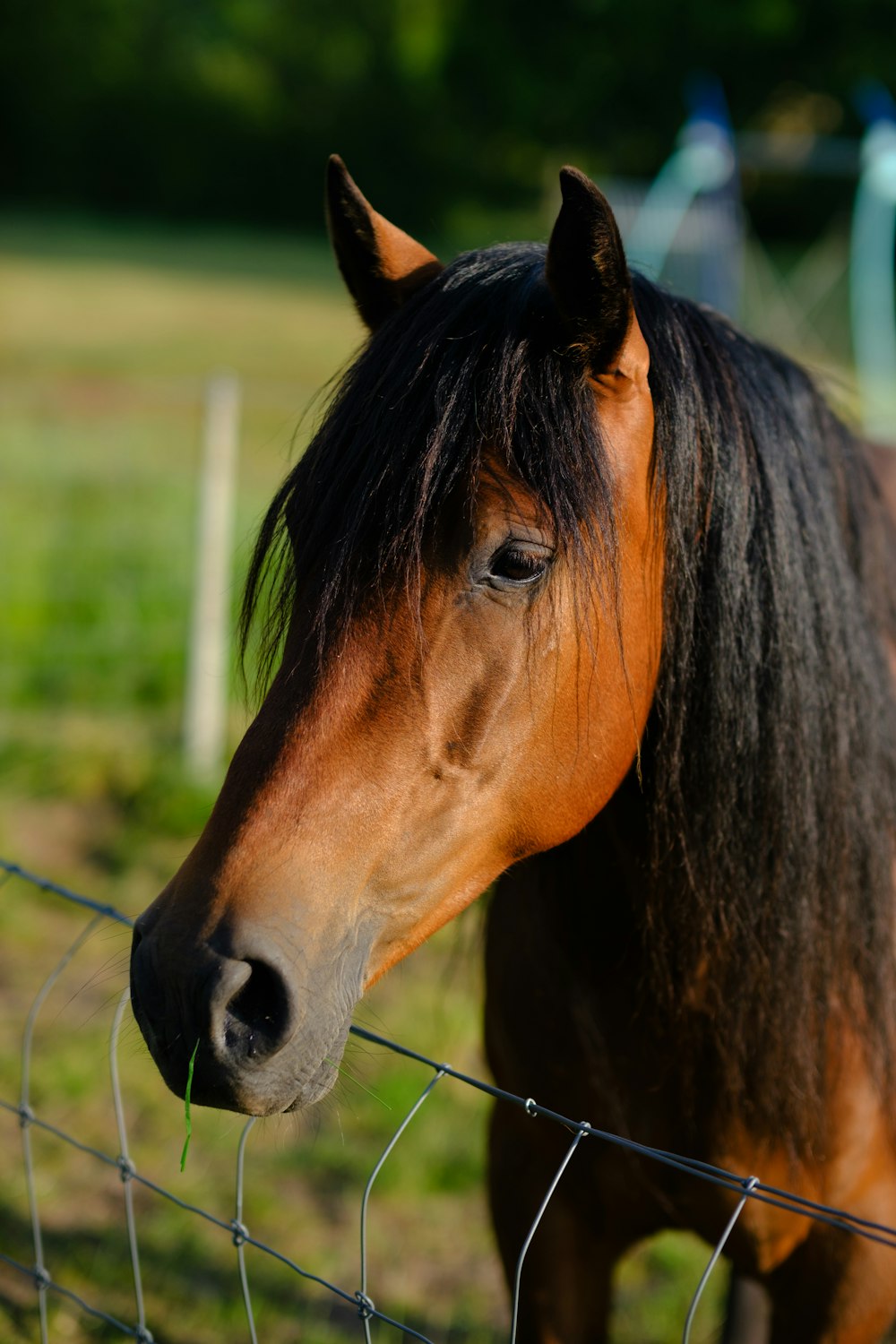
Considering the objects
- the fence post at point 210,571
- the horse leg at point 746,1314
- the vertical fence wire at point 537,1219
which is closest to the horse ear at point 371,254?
the vertical fence wire at point 537,1219

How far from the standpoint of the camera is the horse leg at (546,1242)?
2047 millimetres

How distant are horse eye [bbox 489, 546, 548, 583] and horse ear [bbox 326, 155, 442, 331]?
1.70ft

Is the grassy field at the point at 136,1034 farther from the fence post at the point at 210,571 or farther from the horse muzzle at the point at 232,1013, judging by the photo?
the horse muzzle at the point at 232,1013

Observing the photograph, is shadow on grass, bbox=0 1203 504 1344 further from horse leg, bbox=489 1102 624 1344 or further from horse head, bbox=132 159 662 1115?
horse head, bbox=132 159 662 1115

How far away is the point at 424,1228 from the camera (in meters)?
3.06

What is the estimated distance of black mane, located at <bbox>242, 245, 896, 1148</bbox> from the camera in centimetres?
142

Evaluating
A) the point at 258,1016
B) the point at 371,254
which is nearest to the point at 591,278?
the point at 371,254

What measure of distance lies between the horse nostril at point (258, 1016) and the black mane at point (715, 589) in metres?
0.38

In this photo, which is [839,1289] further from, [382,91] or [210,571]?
[382,91]

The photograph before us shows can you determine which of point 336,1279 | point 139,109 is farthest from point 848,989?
point 139,109

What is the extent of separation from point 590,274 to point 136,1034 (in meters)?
2.35

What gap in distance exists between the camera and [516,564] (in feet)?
4.58

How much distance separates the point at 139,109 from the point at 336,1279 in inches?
1681

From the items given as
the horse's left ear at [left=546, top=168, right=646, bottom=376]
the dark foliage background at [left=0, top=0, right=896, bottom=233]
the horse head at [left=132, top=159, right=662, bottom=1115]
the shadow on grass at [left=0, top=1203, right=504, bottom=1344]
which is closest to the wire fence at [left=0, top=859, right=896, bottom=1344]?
the shadow on grass at [left=0, top=1203, right=504, bottom=1344]
